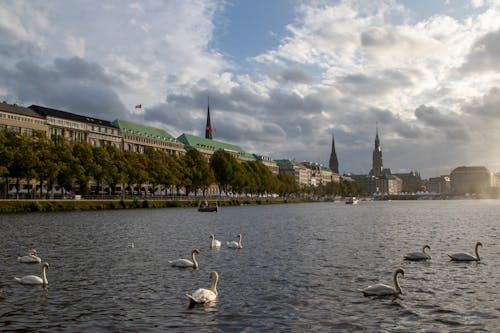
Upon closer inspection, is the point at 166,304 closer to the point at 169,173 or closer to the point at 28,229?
the point at 28,229

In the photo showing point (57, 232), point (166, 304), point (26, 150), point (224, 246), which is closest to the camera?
point (166, 304)

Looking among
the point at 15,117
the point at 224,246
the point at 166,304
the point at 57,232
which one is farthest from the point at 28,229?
the point at 15,117

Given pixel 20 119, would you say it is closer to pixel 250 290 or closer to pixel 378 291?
pixel 250 290

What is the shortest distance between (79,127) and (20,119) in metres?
26.8

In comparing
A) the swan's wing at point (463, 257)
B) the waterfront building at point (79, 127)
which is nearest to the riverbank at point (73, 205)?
the waterfront building at point (79, 127)

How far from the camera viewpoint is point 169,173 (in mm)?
149625

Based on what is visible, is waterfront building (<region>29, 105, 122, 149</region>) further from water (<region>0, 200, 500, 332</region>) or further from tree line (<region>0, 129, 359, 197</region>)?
water (<region>0, 200, 500, 332</region>)

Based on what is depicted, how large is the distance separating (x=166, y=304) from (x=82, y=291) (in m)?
4.87

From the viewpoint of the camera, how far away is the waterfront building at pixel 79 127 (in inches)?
6038

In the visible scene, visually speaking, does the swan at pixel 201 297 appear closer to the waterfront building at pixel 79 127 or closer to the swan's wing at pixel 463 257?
the swan's wing at pixel 463 257

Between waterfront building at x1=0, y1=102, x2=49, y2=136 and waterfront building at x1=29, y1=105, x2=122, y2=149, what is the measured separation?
3753 mm

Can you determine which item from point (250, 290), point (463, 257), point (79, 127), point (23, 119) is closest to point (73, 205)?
point (23, 119)

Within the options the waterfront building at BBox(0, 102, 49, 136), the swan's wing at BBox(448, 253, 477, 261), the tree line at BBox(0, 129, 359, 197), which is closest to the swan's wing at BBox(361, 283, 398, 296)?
the swan's wing at BBox(448, 253, 477, 261)

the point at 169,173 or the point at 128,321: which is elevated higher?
the point at 169,173
